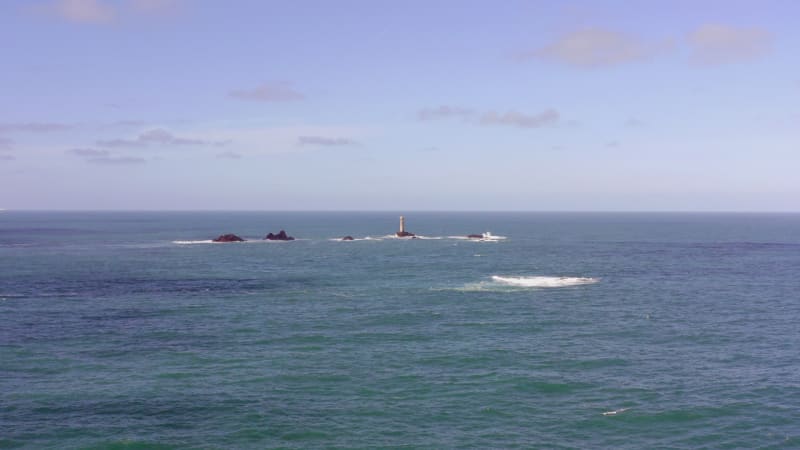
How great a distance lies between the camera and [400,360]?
4944cm

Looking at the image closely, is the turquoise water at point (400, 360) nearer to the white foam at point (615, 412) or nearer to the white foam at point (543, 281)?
the white foam at point (615, 412)

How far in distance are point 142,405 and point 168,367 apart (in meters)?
8.12

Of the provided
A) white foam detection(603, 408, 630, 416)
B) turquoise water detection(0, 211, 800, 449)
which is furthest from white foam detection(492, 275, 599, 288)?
white foam detection(603, 408, 630, 416)

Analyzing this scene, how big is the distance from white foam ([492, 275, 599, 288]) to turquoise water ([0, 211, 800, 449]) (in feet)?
2.00

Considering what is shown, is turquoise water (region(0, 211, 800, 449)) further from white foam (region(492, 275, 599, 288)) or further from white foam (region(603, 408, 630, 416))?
white foam (region(492, 275, 599, 288))

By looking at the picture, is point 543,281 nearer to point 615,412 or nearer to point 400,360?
point 400,360

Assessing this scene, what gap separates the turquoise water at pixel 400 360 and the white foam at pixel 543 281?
0.61 m

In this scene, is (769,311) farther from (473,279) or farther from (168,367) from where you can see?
(168,367)

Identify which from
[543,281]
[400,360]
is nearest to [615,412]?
[400,360]

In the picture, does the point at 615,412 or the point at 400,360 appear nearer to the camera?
the point at 615,412

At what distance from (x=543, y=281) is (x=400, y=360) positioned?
46540 mm

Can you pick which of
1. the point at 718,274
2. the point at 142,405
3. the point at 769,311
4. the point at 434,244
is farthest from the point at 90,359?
the point at 434,244

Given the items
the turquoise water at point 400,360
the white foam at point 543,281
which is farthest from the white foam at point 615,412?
the white foam at point 543,281

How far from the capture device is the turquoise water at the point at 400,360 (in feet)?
118
